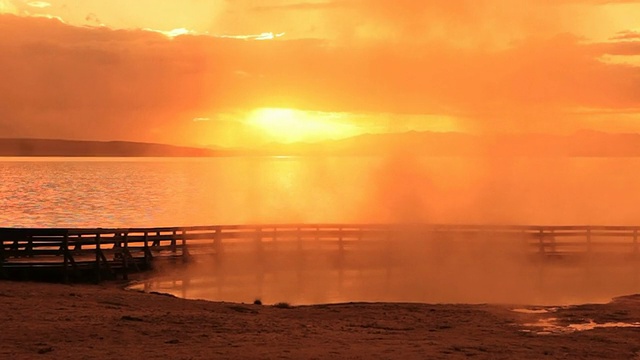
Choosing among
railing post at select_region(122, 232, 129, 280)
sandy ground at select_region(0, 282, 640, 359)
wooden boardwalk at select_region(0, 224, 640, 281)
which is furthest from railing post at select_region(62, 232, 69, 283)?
sandy ground at select_region(0, 282, 640, 359)

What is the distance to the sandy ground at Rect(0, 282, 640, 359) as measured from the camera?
48.9ft

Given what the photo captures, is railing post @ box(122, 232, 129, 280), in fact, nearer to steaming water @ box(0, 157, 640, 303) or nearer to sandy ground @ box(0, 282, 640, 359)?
steaming water @ box(0, 157, 640, 303)

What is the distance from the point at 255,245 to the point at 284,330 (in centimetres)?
1694

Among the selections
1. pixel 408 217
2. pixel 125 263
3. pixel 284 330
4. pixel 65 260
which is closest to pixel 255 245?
pixel 125 263

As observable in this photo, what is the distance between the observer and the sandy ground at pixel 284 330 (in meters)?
14.9

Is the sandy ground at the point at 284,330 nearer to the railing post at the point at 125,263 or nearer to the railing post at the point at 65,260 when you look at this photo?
the railing post at the point at 65,260

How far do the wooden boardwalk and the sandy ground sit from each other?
4383 mm

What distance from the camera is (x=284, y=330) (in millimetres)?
17516

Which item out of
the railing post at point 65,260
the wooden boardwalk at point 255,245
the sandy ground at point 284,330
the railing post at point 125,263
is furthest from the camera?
the railing post at point 125,263

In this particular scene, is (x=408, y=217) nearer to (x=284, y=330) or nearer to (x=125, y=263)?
(x=125, y=263)

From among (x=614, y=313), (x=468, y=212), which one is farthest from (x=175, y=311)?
(x=468, y=212)

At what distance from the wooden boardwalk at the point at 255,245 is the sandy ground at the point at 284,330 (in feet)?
14.4

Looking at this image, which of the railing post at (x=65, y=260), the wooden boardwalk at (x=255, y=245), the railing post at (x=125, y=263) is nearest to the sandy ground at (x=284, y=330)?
the railing post at (x=65, y=260)

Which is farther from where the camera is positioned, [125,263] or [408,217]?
[408,217]
